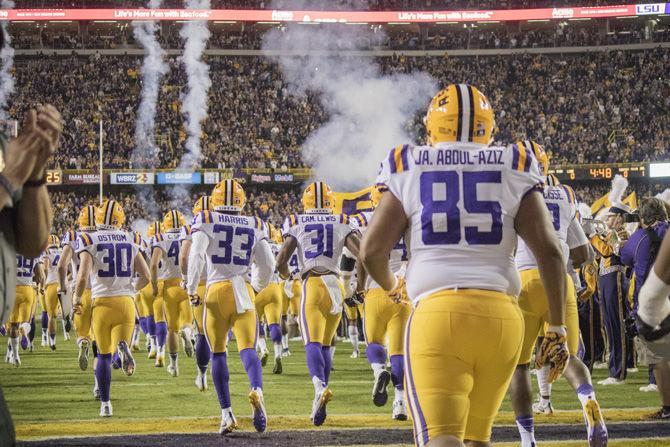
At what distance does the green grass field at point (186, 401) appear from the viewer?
7.99 metres

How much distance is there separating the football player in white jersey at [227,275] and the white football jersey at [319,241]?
0.58 metres

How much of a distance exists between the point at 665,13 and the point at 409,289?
46116 millimetres

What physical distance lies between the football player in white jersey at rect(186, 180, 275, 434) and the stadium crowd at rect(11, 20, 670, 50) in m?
39.2

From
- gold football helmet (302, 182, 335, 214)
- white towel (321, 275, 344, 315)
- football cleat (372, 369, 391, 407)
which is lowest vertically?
football cleat (372, 369, 391, 407)

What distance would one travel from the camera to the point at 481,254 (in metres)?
3.81

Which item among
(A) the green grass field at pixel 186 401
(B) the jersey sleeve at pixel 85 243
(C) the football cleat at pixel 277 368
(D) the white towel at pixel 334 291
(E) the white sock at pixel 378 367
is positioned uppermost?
(B) the jersey sleeve at pixel 85 243

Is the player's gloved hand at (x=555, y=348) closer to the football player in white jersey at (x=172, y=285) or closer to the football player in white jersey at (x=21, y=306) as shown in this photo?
the football player in white jersey at (x=172, y=285)

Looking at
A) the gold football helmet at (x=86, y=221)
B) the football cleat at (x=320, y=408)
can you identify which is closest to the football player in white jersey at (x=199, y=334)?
the gold football helmet at (x=86, y=221)

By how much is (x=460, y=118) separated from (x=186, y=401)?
20.6ft

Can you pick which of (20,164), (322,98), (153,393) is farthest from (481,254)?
(322,98)

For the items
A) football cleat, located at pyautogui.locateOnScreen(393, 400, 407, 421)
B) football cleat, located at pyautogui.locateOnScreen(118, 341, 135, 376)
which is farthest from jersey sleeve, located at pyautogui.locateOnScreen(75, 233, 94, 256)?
football cleat, located at pyautogui.locateOnScreen(393, 400, 407, 421)

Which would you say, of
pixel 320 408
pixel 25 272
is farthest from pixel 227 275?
pixel 25 272

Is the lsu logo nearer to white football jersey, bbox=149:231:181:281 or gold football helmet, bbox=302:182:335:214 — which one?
white football jersey, bbox=149:231:181:281

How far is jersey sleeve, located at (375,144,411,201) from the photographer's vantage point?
12.7ft
